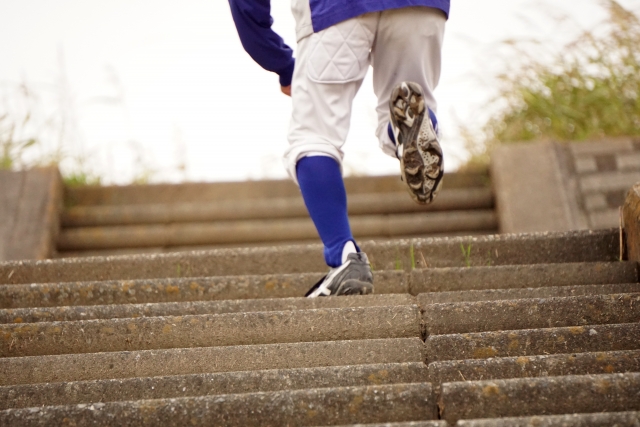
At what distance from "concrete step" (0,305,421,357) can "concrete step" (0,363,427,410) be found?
23cm

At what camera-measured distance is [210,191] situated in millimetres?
4332

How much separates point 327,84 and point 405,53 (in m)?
0.26

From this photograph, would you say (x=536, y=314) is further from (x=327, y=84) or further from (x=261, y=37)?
(x=261, y=37)

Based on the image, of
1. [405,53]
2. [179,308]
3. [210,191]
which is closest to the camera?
[179,308]

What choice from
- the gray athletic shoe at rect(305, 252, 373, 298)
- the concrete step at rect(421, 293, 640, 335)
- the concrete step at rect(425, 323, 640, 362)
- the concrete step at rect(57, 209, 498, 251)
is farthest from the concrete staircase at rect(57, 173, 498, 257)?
the concrete step at rect(425, 323, 640, 362)

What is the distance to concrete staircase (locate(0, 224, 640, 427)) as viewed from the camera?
1.44 m

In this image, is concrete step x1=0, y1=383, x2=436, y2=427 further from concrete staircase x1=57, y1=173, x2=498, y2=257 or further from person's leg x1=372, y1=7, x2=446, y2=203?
concrete staircase x1=57, y1=173, x2=498, y2=257

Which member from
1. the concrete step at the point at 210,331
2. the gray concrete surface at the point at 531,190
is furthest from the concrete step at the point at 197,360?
the gray concrete surface at the point at 531,190

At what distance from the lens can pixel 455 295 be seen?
201 centimetres

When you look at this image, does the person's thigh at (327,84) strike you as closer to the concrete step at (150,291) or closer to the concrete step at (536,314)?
the concrete step at (150,291)

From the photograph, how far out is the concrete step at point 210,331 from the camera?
5.94 feet

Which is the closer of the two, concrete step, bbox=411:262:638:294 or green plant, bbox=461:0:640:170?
concrete step, bbox=411:262:638:294

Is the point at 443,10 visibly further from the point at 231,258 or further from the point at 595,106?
the point at 595,106

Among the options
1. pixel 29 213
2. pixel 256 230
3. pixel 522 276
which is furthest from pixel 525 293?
pixel 29 213
